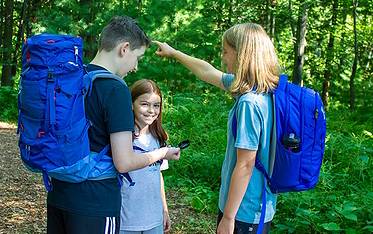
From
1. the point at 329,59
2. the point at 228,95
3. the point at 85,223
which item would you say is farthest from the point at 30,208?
the point at 329,59

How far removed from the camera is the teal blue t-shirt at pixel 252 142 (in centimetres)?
218

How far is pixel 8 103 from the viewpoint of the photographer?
12430mm

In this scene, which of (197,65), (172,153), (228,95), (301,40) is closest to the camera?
(172,153)

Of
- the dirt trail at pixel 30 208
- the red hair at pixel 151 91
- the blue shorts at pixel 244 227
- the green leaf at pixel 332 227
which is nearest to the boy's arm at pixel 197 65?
the red hair at pixel 151 91

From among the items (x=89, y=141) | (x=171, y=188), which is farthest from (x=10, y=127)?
(x=89, y=141)

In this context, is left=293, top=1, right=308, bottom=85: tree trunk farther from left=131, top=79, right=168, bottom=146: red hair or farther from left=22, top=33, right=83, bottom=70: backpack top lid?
left=22, top=33, right=83, bottom=70: backpack top lid

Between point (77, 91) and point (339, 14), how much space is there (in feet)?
57.4

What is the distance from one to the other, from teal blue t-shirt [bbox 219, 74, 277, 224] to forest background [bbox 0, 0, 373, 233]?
1810 mm

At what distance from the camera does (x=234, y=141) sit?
232cm

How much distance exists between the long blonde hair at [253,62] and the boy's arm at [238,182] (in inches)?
11.9

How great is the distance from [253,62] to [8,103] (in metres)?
11.4

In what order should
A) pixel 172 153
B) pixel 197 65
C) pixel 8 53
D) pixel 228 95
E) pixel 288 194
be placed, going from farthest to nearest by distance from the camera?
pixel 8 53, pixel 228 95, pixel 288 194, pixel 197 65, pixel 172 153

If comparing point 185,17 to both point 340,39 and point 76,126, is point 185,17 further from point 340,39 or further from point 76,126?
point 76,126

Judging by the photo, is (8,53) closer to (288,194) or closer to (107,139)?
(288,194)
